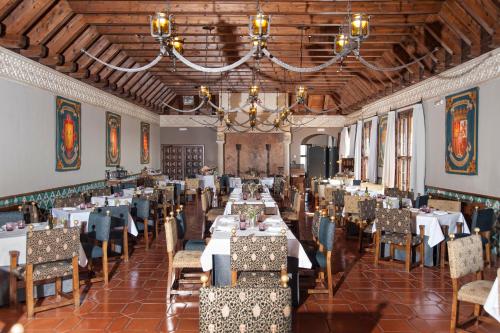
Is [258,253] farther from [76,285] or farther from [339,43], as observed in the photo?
[339,43]

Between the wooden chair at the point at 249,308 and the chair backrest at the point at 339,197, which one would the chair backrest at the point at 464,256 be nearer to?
the wooden chair at the point at 249,308

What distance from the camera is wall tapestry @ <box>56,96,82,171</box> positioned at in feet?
26.5

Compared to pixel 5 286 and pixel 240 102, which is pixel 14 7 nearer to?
pixel 5 286

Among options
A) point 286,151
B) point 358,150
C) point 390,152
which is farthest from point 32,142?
point 286,151

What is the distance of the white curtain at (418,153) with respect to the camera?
29.0ft

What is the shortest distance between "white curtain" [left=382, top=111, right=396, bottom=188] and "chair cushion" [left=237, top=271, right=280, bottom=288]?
7696 millimetres

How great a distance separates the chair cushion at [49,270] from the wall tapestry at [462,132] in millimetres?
6267

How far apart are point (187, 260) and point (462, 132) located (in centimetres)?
558

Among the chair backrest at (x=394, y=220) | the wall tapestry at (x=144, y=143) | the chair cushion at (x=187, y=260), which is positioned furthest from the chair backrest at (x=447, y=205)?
the wall tapestry at (x=144, y=143)

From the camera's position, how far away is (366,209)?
248 inches

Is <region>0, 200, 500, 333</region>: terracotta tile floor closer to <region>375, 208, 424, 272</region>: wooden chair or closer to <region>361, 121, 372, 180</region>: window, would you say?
<region>375, 208, 424, 272</region>: wooden chair

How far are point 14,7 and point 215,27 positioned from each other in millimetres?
3420

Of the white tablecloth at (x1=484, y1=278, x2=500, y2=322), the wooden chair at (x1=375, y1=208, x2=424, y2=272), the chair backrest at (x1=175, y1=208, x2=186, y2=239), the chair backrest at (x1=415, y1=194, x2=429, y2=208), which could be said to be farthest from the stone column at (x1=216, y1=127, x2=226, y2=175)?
the white tablecloth at (x1=484, y1=278, x2=500, y2=322)

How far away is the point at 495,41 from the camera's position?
5820mm
